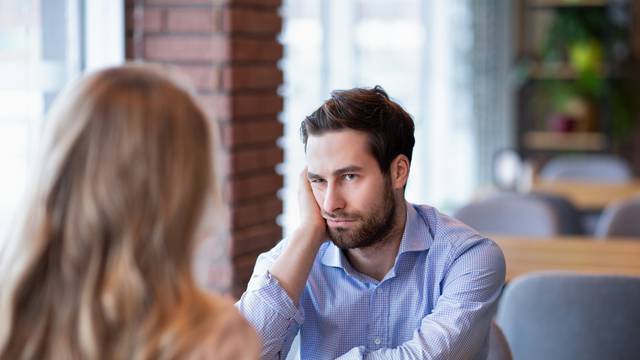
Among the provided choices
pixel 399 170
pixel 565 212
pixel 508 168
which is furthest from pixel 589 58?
pixel 399 170

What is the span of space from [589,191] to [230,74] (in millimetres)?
2891

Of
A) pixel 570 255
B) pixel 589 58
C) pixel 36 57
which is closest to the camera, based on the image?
pixel 36 57

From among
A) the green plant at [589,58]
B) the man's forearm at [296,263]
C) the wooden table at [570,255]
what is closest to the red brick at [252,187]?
the wooden table at [570,255]

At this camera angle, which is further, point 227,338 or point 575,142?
point 575,142

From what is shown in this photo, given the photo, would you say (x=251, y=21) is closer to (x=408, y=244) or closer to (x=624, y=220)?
(x=408, y=244)

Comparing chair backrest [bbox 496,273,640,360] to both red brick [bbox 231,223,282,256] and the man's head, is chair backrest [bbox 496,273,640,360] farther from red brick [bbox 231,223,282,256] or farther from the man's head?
red brick [bbox 231,223,282,256]

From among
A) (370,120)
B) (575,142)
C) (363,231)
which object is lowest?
(575,142)

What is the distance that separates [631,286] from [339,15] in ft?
12.3

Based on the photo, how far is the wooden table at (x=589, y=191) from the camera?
17.4 feet

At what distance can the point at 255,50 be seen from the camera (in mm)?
3400

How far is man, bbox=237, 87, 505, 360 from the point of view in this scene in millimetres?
2133

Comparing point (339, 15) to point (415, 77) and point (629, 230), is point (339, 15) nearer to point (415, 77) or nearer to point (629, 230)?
point (415, 77)

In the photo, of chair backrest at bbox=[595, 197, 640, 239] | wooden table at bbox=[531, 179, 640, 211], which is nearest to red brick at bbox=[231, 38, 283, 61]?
chair backrest at bbox=[595, 197, 640, 239]

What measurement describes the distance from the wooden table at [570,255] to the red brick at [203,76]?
1.04 meters
